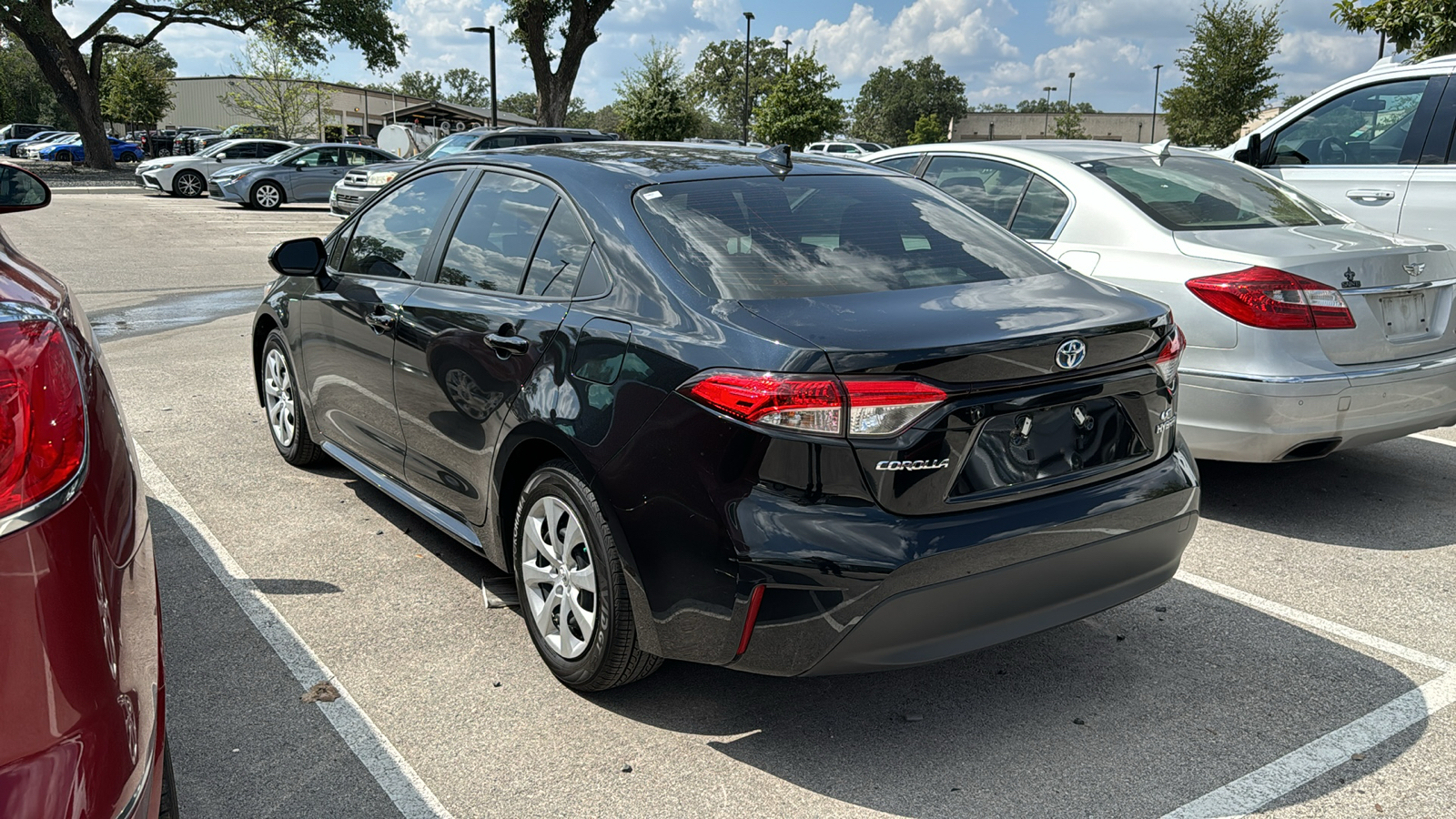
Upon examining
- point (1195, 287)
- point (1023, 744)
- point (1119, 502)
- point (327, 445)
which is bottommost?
point (1023, 744)

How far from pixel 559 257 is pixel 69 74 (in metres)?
42.0

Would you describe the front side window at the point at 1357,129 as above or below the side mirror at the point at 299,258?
above

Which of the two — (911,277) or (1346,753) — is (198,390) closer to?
(911,277)

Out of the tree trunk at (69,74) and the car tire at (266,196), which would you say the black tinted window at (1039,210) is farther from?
the tree trunk at (69,74)

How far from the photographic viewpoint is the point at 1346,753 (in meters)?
3.06

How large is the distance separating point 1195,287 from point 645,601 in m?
3.11

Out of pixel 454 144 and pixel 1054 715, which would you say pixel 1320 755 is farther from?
pixel 454 144

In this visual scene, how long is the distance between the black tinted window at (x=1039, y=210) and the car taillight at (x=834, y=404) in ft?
10.8

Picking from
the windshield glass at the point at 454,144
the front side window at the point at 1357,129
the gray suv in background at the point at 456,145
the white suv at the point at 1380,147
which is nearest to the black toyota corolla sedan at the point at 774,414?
the white suv at the point at 1380,147

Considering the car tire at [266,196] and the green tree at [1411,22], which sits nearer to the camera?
the green tree at [1411,22]

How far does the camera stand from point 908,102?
436ft

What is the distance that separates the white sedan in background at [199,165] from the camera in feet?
99.7

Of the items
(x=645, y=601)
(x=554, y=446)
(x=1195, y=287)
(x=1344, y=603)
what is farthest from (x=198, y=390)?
(x=1344, y=603)

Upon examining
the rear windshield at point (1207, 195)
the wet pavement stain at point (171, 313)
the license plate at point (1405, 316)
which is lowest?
the wet pavement stain at point (171, 313)
